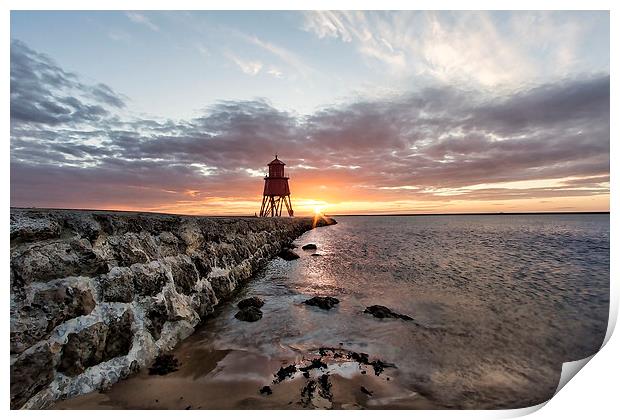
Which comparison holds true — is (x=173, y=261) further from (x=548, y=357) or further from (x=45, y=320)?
(x=548, y=357)

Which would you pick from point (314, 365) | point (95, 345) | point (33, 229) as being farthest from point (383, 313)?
point (33, 229)

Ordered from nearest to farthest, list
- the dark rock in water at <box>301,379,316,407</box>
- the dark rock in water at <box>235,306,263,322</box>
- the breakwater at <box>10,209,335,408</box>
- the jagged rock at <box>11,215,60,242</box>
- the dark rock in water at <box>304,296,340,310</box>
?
1. the breakwater at <box>10,209,335,408</box>
2. the jagged rock at <box>11,215,60,242</box>
3. the dark rock in water at <box>301,379,316,407</box>
4. the dark rock in water at <box>235,306,263,322</box>
5. the dark rock in water at <box>304,296,340,310</box>

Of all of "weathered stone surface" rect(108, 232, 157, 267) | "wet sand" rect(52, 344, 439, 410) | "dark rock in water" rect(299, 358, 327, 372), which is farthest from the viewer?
"weathered stone surface" rect(108, 232, 157, 267)

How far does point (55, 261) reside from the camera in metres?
3.35

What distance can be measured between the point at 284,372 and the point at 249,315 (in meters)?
2.25

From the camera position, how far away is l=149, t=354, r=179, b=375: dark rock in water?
3.83 meters

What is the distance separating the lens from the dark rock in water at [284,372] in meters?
3.90

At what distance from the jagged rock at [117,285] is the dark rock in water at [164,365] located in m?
0.96

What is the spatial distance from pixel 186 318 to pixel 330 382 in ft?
9.47

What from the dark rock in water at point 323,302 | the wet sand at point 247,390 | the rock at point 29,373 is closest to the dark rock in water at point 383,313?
the dark rock in water at point 323,302

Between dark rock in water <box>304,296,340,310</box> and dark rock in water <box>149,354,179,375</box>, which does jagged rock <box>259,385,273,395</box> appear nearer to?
dark rock in water <box>149,354,179,375</box>

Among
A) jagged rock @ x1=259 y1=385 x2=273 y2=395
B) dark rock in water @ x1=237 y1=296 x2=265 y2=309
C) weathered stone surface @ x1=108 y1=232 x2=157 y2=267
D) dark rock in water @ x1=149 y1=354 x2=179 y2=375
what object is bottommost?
jagged rock @ x1=259 y1=385 x2=273 y2=395

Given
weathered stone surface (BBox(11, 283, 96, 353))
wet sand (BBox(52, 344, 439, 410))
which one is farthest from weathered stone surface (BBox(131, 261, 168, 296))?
wet sand (BBox(52, 344, 439, 410))

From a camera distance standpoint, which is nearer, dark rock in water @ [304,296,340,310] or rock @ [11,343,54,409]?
rock @ [11,343,54,409]
